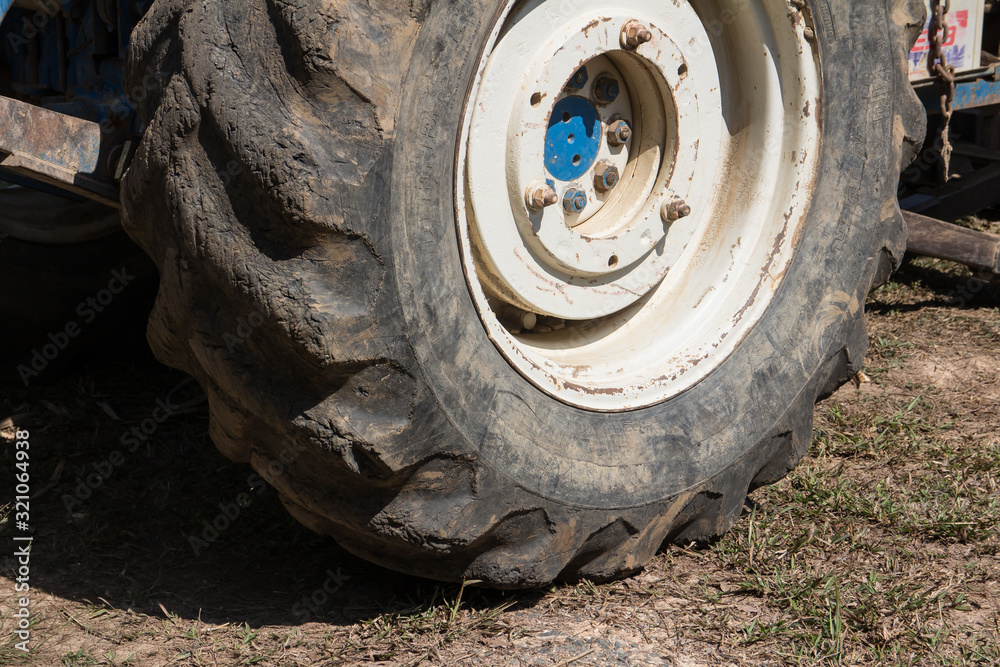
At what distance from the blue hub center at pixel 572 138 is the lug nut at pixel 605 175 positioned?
0.06 feet

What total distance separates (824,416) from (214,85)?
6.15 ft

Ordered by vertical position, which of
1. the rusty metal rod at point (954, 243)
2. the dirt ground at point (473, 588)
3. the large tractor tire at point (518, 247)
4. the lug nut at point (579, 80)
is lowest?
the dirt ground at point (473, 588)

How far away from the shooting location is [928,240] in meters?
3.19

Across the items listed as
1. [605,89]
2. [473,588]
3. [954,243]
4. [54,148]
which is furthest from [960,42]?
[54,148]

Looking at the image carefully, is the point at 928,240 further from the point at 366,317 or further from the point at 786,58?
the point at 366,317

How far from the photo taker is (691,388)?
5.90 feet

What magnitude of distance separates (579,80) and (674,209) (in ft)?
1.09

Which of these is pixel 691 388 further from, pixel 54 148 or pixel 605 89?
pixel 54 148

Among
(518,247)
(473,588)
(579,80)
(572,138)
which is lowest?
(473,588)

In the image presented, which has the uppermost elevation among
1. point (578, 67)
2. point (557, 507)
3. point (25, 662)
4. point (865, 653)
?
point (578, 67)

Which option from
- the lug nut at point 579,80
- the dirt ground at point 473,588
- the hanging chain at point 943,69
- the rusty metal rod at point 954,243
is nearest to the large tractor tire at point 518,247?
the lug nut at point 579,80

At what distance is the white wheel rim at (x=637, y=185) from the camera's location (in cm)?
153

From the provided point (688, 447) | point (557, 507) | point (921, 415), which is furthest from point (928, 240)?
point (557, 507)

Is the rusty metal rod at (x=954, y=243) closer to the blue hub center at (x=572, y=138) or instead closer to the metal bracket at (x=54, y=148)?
the blue hub center at (x=572, y=138)
